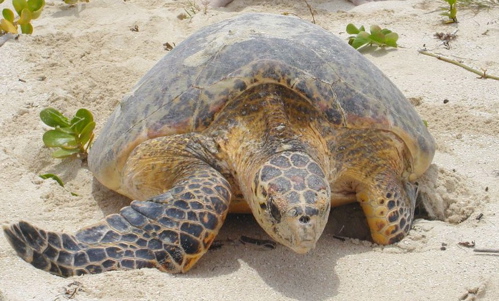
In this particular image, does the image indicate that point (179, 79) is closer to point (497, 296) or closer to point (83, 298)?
point (83, 298)

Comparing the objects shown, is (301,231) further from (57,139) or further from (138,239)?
(57,139)

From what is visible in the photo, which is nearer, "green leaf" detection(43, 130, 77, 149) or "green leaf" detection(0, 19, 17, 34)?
"green leaf" detection(43, 130, 77, 149)

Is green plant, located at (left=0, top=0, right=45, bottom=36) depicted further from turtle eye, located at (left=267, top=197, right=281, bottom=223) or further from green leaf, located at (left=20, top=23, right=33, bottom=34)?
turtle eye, located at (left=267, top=197, right=281, bottom=223)

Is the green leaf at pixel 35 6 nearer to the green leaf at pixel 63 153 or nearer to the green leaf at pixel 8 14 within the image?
the green leaf at pixel 8 14

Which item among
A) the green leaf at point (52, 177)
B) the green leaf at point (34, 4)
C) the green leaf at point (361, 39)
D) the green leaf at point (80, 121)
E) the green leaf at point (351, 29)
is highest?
the green leaf at point (80, 121)

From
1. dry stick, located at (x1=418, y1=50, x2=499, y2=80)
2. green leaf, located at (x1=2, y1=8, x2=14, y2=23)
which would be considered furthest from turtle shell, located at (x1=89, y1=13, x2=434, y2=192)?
green leaf, located at (x1=2, y1=8, x2=14, y2=23)

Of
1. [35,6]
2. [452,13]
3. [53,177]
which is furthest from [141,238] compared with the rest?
[452,13]

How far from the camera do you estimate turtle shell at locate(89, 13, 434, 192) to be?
104 inches

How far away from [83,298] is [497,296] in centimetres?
127

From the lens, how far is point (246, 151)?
254 cm

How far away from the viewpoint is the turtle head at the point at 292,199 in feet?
7.12

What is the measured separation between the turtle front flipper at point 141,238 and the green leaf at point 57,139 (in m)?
1.06

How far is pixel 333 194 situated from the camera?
107 inches

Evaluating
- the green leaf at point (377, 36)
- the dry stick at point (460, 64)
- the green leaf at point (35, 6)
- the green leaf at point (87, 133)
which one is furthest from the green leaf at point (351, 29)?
the green leaf at point (35, 6)
